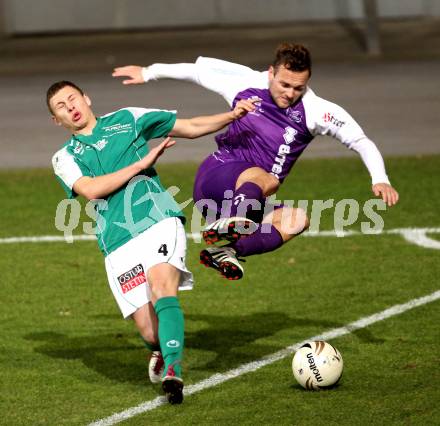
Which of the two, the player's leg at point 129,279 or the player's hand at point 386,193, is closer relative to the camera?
the player's leg at point 129,279

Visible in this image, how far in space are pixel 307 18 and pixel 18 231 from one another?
968 inches

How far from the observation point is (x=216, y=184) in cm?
928

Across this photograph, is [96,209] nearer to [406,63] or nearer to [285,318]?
[285,318]

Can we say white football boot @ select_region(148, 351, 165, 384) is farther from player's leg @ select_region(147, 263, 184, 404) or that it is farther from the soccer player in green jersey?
player's leg @ select_region(147, 263, 184, 404)

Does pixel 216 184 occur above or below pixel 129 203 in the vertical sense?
below

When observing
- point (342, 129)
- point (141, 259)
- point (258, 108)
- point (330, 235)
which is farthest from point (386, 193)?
point (330, 235)

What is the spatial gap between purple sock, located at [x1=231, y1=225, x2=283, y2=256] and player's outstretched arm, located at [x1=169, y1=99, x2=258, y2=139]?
94cm

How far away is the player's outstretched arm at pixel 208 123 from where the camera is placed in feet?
27.5

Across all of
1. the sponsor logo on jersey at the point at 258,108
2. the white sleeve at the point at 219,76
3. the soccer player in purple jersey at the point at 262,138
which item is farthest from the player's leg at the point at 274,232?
the white sleeve at the point at 219,76

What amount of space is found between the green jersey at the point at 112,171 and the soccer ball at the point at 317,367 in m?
1.30

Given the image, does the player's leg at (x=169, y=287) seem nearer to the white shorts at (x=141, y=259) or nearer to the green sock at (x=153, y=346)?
the white shorts at (x=141, y=259)

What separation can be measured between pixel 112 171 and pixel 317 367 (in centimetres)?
192

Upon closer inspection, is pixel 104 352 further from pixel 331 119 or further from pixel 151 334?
pixel 331 119

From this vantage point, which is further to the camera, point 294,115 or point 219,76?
point 219,76
